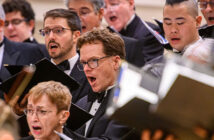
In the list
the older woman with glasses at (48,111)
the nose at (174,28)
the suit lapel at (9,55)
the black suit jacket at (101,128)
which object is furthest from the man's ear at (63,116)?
the suit lapel at (9,55)

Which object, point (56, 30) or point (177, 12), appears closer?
point (177, 12)

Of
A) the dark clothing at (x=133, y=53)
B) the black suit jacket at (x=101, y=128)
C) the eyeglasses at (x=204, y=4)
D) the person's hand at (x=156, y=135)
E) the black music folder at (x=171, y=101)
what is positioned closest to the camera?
the black music folder at (x=171, y=101)

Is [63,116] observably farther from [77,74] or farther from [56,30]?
[56,30]

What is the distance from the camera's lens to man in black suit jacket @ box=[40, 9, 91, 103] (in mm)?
4281

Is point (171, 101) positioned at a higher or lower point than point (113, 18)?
higher

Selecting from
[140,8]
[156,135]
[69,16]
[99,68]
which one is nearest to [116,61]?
[99,68]

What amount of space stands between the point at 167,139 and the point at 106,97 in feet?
5.08

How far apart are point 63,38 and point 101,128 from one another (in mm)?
1149

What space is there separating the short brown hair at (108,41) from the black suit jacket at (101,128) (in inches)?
11.6

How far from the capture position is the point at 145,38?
5027mm

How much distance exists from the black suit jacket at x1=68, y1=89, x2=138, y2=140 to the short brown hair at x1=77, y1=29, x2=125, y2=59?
293 mm

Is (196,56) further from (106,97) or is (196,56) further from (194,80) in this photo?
(106,97)

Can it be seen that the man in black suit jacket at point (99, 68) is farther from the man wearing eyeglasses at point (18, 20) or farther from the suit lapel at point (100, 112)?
the man wearing eyeglasses at point (18, 20)

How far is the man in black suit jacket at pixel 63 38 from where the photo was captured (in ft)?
14.0
